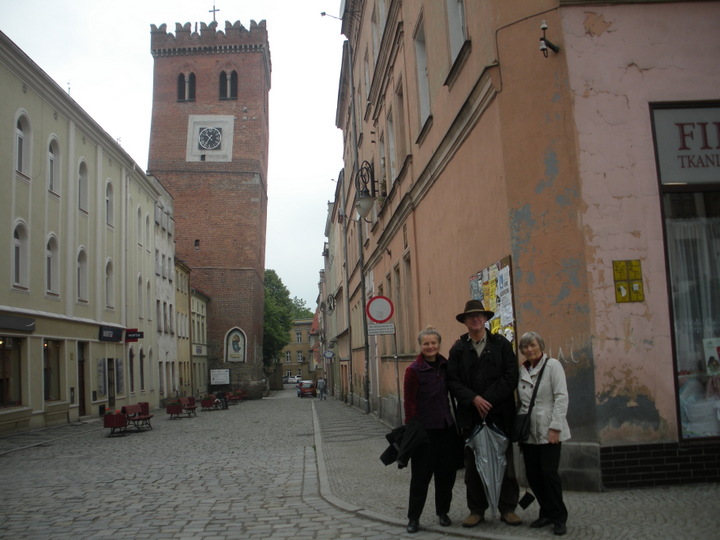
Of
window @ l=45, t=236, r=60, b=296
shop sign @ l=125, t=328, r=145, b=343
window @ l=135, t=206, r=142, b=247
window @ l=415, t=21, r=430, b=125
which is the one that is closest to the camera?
window @ l=415, t=21, r=430, b=125

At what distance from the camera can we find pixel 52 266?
80.0 feet

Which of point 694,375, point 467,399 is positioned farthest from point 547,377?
point 694,375

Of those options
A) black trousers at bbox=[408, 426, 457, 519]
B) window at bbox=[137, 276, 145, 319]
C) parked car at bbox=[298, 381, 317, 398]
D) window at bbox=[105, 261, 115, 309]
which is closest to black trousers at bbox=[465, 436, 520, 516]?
black trousers at bbox=[408, 426, 457, 519]

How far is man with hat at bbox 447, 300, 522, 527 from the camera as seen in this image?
6184mm

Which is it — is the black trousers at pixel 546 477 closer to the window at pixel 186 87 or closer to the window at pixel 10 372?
the window at pixel 10 372

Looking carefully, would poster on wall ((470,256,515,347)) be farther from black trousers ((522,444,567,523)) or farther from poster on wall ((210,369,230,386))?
poster on wall ((210,369,230,386))

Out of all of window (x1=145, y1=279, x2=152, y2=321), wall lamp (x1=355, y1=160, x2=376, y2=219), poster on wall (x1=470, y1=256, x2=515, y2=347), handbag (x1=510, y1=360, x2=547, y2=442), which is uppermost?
wall lamp (x1=355, y1=160, x2=376, y2=219)

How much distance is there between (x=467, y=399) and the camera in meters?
6.18

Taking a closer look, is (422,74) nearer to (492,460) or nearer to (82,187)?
(492,460)

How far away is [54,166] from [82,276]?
4.54 m

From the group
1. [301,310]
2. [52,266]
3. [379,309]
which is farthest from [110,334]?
[301,310]

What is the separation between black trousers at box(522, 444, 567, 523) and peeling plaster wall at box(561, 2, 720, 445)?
160 cm

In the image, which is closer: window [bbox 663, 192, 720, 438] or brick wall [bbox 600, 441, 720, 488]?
brick wall [bbox 600, 441, 720, 488]

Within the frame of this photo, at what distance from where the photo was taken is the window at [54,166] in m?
24.5
